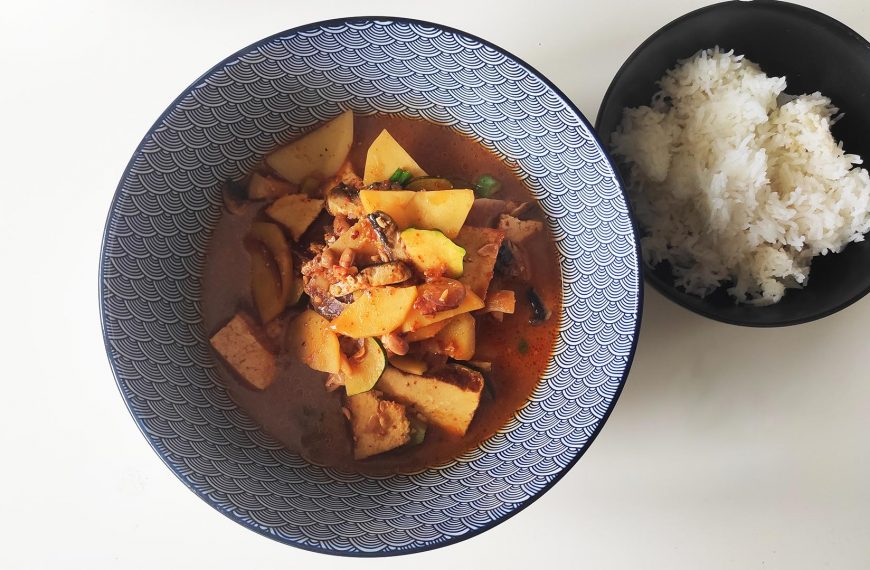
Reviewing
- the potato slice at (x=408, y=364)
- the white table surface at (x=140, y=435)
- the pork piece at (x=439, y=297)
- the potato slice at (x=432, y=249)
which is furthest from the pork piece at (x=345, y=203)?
the white table surface at (x=140, y=435)

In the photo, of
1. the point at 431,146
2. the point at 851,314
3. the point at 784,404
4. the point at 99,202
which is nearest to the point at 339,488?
the point at 431,146

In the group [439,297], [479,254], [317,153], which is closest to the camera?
[439,297]

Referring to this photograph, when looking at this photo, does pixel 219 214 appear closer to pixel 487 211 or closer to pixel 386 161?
pixel 386 161

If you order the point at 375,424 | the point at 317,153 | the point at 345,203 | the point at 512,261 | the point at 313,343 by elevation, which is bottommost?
the point at 375,424

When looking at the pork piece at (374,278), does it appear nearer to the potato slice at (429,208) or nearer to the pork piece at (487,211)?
the potato slice at (429,208)

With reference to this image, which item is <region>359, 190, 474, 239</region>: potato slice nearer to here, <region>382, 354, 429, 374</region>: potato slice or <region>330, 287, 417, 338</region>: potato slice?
<region>330, 287, 417, 338</region>: potato slice

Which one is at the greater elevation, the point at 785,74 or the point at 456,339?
the point at 785,74

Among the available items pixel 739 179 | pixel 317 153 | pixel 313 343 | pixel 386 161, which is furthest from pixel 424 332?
pixel 739 179

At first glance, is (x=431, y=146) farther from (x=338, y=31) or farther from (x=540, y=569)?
(x=540, y=569)
